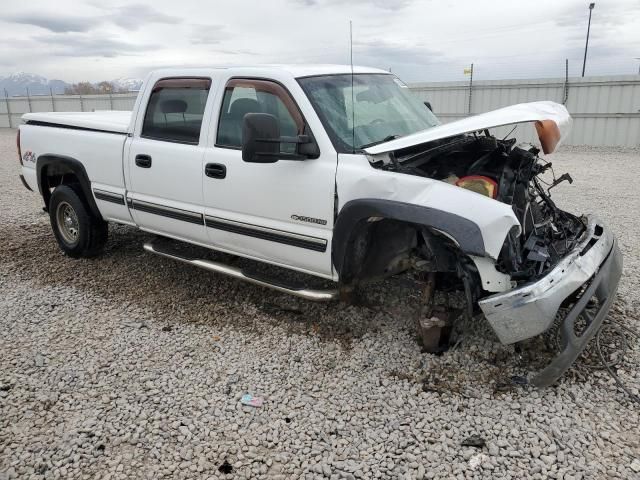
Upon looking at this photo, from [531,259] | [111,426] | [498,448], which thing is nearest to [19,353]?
[111,426]

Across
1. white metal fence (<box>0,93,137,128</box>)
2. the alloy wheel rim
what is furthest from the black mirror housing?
white metal fence (<box>0,93,137,128</box>)

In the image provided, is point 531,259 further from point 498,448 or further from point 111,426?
point 111,426

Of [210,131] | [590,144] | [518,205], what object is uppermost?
[210,131]

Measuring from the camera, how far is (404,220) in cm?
316

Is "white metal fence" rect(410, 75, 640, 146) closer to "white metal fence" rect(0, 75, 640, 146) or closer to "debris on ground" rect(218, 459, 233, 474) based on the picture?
"white metal fence" rect(0, 75, 640, 146)

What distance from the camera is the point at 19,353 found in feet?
12.6

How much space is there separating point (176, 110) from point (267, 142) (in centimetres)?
154

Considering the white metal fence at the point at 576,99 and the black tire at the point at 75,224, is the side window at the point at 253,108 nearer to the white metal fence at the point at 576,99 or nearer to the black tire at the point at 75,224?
the black tire at the point at 75,224

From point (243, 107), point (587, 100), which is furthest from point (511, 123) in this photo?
point (587, 100)

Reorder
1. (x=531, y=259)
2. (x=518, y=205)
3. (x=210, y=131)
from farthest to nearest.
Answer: (x=210, y=131), (x=518, y=205), (x=531, y=259)

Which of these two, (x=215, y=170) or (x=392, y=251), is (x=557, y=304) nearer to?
(x=392, y=251)

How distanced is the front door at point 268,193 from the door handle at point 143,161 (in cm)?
73

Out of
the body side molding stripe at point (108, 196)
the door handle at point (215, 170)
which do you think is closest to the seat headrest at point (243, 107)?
the door handle at point (215, 170)

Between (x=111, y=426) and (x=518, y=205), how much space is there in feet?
9.58
